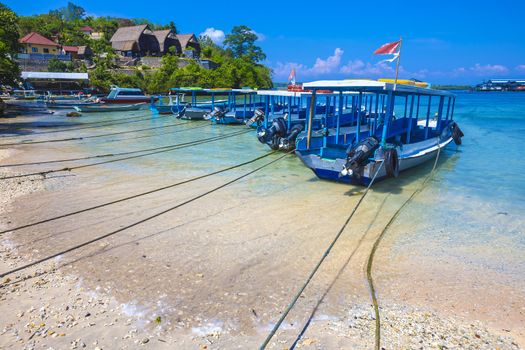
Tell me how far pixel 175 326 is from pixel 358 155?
21.0 ft

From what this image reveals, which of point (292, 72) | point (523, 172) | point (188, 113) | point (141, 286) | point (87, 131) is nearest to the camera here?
point (141, 286)

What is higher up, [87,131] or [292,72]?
[292,72]

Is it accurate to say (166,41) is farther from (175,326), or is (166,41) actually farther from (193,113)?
(175,326)

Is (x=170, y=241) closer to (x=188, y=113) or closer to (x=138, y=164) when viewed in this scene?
(x=138, y=164)

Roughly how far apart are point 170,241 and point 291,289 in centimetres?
247

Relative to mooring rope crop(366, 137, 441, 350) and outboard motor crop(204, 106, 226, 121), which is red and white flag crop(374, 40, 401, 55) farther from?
outboard motor crop(204, 106, 226, 121)

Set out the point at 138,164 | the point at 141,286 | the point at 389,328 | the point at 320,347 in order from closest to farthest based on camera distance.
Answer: the point at 320,347
the point at 389,328
the point at 141,286
the point at 138,164

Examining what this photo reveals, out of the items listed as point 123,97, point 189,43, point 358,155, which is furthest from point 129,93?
point 189,43

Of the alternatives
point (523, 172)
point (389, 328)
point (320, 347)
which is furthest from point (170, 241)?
point (523, 172)

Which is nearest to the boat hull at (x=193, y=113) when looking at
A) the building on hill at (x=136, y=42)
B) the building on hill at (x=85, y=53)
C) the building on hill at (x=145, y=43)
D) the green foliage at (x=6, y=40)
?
the green foliage at (x=6, y=40)

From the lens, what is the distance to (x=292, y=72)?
53.1ft

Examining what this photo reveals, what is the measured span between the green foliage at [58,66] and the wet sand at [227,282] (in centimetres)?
4678

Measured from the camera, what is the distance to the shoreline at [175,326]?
384 cm

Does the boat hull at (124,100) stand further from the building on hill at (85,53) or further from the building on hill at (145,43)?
the building on hill at (85,53)
